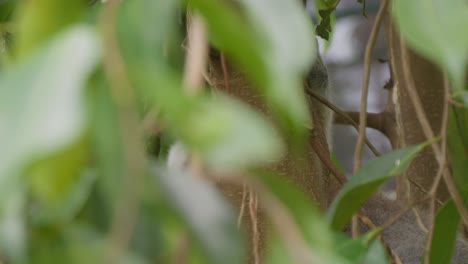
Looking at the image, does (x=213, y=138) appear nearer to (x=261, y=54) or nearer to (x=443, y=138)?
(x=261, y=54)

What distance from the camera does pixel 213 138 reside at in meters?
0.34

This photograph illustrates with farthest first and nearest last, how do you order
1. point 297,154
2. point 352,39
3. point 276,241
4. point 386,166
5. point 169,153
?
point 352,39, point 297,154, point 169,153, point 386,166, point 276,241

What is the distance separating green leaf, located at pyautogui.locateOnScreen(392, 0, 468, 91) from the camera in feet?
1.44

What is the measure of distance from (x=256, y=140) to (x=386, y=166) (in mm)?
422

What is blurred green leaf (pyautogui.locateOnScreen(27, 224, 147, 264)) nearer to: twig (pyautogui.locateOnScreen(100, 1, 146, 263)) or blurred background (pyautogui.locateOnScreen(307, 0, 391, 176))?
twig (pyautogui.locateOnScreen(100, 1, 146, 263))

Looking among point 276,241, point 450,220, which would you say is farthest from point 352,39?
point 276,241

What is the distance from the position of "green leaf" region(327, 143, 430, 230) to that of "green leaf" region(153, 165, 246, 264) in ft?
1.07

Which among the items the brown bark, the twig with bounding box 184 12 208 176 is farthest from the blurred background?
the twig with bounding box 184 12 208 176

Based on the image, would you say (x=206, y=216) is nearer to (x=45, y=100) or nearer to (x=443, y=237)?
(x=45, y=100)

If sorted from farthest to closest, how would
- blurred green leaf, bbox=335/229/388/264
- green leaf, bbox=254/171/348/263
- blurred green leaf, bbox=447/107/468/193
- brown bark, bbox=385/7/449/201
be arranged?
1. brown bark, bbox=385/7/449/201
2. blurred green leaf, bbox=447/107/468/193
3. blurred green leaf, bbox=335/229/388/264
4. green leaf, bbox=254/171/348/263

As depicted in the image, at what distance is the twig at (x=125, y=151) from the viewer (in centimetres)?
35

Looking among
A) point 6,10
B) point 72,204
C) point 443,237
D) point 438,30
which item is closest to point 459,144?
point 443,237

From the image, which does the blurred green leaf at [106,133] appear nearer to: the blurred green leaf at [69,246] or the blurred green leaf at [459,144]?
the blurred green leaf at [69,246]

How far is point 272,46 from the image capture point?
0.38 meters
